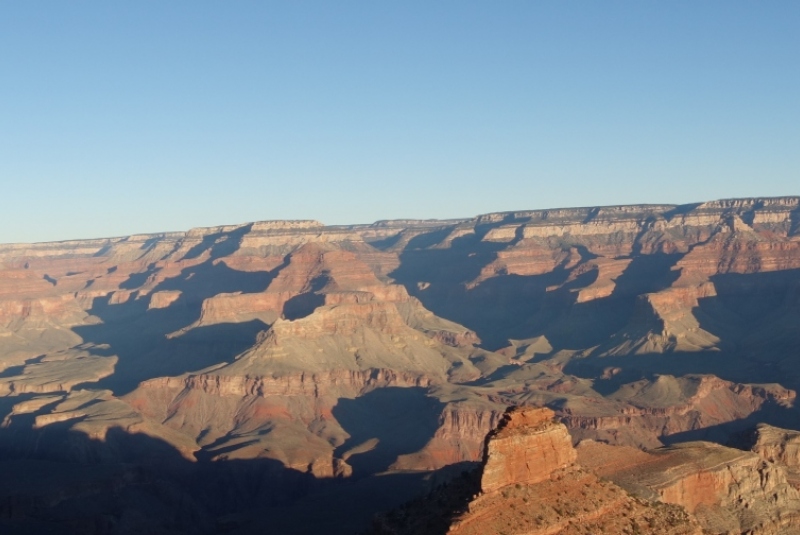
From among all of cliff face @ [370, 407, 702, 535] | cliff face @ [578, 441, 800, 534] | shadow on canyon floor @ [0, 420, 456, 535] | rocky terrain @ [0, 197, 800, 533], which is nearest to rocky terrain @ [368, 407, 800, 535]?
cliff face @ [370, 407, 702, 535]

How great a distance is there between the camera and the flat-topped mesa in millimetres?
48406

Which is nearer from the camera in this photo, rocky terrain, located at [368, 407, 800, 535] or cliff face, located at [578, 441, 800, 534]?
rocky terrain, located at [368, 407, 800, 535]

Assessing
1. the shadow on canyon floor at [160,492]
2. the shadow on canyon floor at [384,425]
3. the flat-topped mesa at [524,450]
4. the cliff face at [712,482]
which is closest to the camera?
the flat-topped mesa at [524,450]

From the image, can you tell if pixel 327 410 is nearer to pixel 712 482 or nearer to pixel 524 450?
pixel 712 482

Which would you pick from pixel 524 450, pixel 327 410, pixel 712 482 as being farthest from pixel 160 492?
pixel 524 450

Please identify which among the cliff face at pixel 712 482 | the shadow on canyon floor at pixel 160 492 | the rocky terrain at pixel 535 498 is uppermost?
the rocky terrain at pixel 535 498

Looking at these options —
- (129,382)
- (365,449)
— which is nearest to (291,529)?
(365,449)

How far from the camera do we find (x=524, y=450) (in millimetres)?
49312

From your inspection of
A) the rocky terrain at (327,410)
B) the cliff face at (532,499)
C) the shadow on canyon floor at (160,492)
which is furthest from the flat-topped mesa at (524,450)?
the shadow on canyon floor at (160,492)

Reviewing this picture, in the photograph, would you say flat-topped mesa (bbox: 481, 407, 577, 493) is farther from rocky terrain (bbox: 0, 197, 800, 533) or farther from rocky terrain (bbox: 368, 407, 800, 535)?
rocky terrain (bbox: 0, 197, 800, 533)

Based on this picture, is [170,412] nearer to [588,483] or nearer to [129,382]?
[129,382]

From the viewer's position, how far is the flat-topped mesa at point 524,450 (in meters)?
48.4

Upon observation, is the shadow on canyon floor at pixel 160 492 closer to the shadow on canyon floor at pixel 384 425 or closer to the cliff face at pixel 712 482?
the shadow on canyon floor at pixel 384 425

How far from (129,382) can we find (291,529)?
3459 inches
